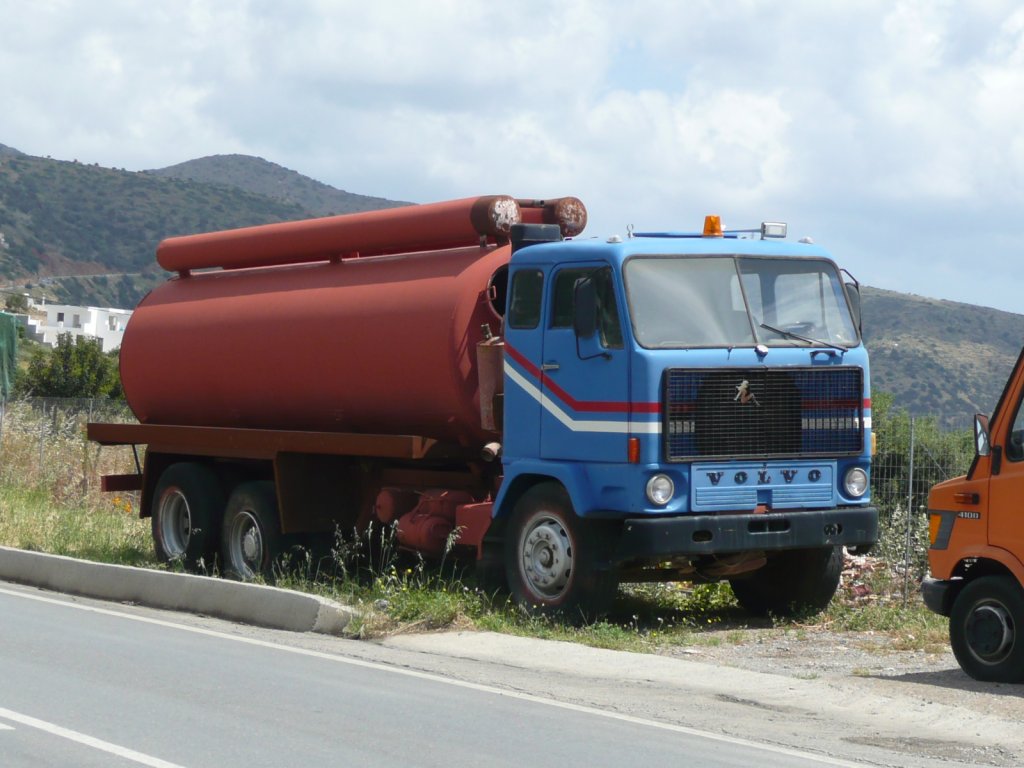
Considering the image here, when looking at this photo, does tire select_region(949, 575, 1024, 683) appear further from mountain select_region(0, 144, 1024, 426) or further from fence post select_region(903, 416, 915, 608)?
mountain select_region(0, 144, 1024, 426)

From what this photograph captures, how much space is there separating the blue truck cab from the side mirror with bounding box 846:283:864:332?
0.06ft

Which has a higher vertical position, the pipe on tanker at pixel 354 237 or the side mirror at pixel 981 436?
the pipe on tanker at pixel 354 237

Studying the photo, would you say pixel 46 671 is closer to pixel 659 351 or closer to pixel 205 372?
pixel 659 351

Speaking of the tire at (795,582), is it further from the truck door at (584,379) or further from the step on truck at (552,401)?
the truck door at (584,379)

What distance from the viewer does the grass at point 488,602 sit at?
39.4 ft

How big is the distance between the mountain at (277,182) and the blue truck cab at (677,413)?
161 m

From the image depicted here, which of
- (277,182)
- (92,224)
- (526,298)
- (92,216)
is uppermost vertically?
(277,182)

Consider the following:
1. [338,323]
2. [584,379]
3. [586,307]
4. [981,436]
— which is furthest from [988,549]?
[338,323]

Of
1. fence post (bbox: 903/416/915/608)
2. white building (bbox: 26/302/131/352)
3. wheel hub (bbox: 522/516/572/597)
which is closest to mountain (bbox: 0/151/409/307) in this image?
white building (bbox: 26/302/131/352)

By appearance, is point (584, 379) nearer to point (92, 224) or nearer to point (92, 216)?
point (92, 224)

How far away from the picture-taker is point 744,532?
11828mm

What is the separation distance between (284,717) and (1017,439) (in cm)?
479

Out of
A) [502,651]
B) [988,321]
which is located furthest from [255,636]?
[988,321]

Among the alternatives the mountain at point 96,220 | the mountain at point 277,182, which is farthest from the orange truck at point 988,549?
the mountain at point 277,182
